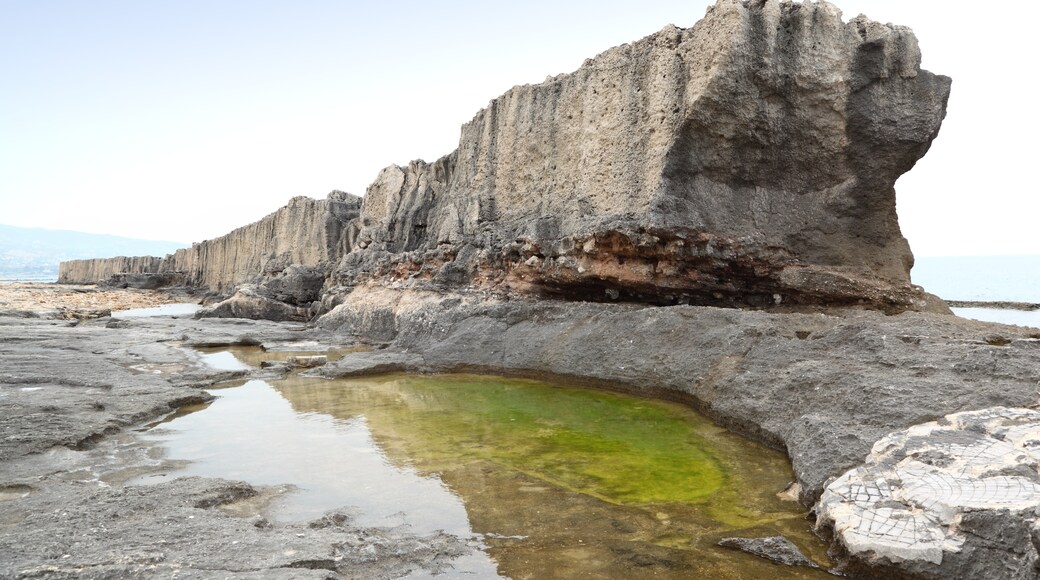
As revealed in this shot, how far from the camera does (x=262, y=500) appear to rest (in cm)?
368

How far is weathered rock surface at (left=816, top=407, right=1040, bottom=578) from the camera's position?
8.41 ft

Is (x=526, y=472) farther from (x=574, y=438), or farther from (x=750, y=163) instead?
(x=750, y=163)

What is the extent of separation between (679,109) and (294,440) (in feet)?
18.5

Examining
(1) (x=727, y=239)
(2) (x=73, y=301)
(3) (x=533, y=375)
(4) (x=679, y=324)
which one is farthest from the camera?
(2) (x=73, y=301)

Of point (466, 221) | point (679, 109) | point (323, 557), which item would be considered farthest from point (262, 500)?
point (466, 221)

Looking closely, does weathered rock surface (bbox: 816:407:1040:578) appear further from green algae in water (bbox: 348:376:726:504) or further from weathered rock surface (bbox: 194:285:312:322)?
weathered rock surface (bbox: 194:285:312:322)

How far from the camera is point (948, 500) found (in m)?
2.86

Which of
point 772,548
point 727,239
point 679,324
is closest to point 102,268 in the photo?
point 727,239

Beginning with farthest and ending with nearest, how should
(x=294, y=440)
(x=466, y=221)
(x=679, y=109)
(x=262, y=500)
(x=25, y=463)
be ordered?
(x=466, y=221)
(x=679, y=109)
(x=294, y=440)
(x=25, y=463)
(x=262, y=500)

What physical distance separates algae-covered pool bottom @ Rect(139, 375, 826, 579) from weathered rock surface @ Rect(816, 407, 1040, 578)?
0.27m

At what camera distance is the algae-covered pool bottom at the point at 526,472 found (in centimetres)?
308

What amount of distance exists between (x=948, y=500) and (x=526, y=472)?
2308 mm

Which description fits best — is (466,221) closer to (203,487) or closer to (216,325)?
(216,325)

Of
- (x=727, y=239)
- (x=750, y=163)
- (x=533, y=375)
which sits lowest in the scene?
(x=533, y=375)
